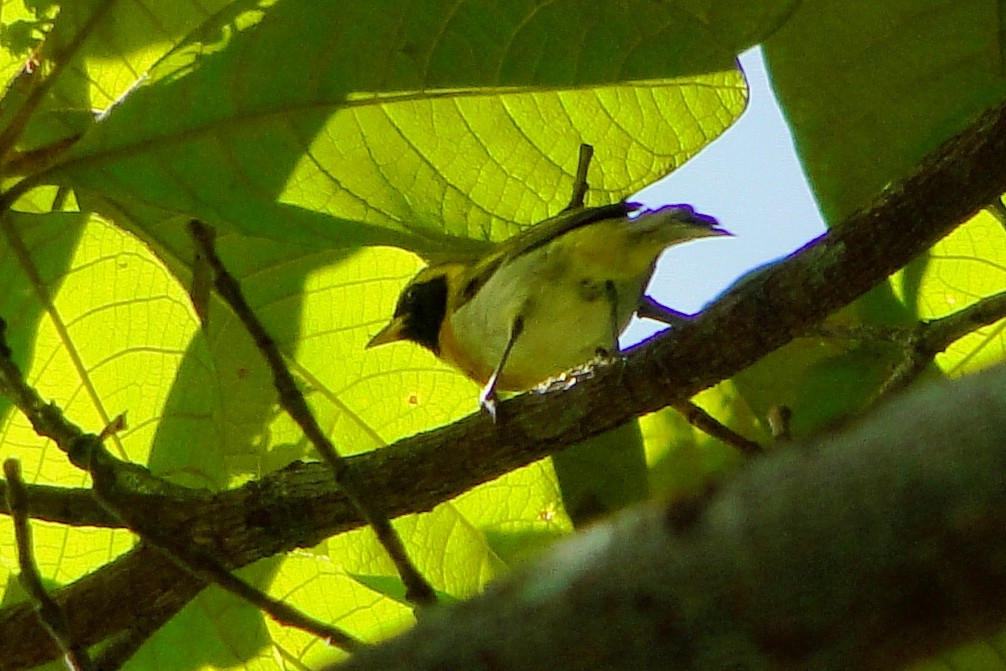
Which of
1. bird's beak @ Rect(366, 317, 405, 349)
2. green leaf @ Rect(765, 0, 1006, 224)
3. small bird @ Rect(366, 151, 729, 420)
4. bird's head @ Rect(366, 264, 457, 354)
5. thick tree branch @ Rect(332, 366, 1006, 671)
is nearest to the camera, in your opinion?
thick tree branch @ Rect(332, 366, 1006, 671)

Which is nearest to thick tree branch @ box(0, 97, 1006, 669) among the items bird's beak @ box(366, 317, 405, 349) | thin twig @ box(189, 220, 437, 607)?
thin twig @ box(189, 220, 437, 607)

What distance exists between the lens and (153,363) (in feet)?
7.84

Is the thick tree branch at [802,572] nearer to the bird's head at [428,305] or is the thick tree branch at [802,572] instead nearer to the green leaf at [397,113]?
the green leaf at [397,113]

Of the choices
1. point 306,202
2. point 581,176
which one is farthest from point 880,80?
point 306,202

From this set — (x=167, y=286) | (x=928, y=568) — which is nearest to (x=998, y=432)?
(x=928, y=568)

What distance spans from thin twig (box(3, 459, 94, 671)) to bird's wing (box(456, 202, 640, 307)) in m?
0.91

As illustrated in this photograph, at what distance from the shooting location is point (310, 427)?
151 centimetres

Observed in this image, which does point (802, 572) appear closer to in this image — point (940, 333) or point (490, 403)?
point (940, 333)

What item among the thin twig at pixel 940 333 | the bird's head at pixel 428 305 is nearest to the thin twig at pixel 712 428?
the thin twig at pixel 940 333

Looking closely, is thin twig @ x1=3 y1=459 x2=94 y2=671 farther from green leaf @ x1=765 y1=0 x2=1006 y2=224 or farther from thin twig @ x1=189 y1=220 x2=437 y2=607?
green leaf @ x1=765 y1=0 x2=1006 y2=224

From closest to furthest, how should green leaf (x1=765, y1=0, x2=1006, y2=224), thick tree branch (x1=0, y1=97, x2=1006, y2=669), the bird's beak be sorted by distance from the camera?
thick tree branch (x1=0, y1=97, x2=1006, y2=669) → green leaf (x1=765, y1=0, x2=1006, y2=224) → the bird's beak

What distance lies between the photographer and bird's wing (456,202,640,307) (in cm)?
258

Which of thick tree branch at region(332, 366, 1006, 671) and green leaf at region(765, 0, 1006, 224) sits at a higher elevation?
green leaf at region(765, 0, 1006, 224)

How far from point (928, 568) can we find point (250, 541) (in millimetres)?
1581
